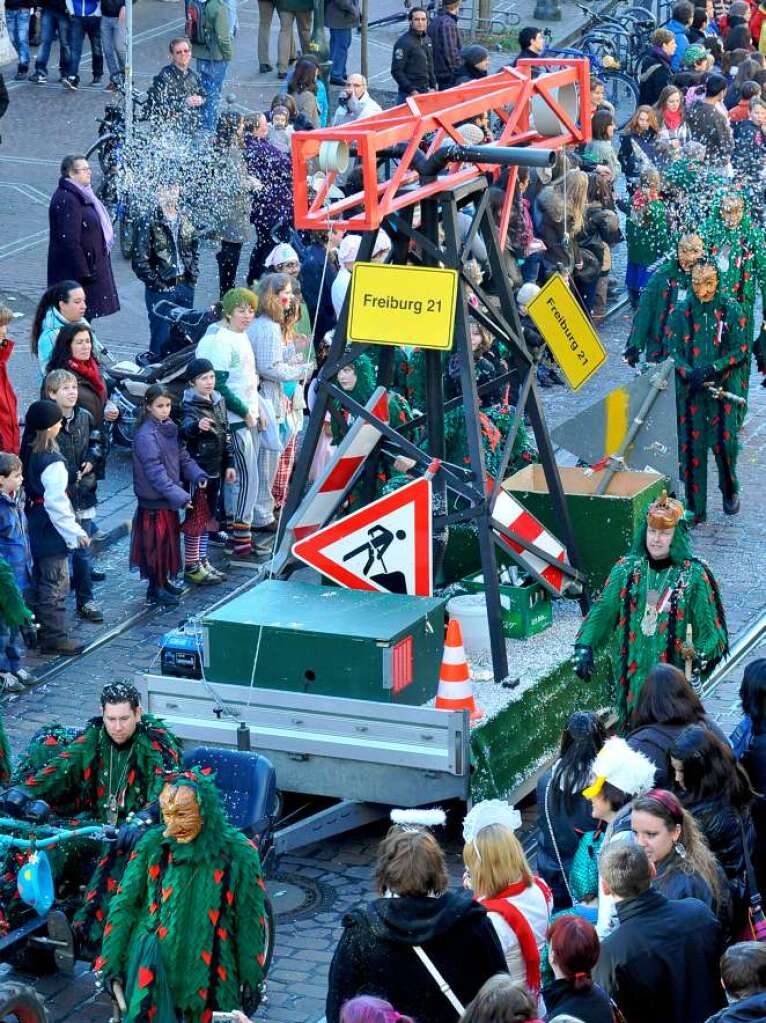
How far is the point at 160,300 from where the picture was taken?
16281 millimetres

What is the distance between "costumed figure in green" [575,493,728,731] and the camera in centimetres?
1071

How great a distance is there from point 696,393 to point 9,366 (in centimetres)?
535

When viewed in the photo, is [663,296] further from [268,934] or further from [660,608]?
[268,934]

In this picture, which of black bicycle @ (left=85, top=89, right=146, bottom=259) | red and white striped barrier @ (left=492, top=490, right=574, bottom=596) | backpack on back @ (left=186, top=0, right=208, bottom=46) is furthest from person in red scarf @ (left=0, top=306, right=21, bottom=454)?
backpack on back @ (left=186, top=0, right=208, bottom=46)

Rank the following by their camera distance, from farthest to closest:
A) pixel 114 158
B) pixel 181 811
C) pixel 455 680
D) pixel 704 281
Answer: pixel 114 158
pixel 704 281
pixel 455 680
pixel 181 811

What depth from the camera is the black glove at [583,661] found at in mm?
10741

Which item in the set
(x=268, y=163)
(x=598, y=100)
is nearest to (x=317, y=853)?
(x=268, y=163)

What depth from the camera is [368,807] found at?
10562mm

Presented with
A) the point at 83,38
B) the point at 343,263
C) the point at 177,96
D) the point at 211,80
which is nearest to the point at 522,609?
the point at 343,263

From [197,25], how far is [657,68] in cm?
555

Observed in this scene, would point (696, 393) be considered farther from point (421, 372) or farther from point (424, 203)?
point (424, 203)

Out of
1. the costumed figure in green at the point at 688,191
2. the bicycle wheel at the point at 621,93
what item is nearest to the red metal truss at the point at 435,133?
the costumed figure in green at the point at 688,191

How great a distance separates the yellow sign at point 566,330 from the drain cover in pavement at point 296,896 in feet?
10.3

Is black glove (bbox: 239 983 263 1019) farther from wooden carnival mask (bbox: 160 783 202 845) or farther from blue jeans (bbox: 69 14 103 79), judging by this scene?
blue jeans (bbox: 69 14 103 79)
